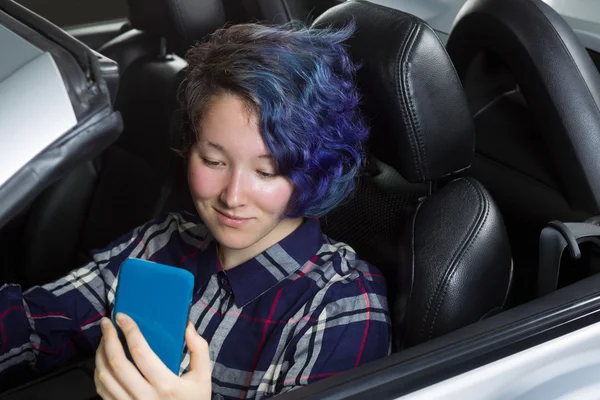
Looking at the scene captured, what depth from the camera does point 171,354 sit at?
3.02 feet

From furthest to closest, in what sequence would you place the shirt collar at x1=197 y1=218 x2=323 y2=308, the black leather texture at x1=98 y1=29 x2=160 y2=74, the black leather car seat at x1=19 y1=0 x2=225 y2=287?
1. the black leather texture at x1=98 y1=29 x2=160 y2=74
2. the black leather car seat at x1=19 y1=0 x2=225 y2=287
3. the shirt collar at x1=197 y1=218 x2=323 y2=308

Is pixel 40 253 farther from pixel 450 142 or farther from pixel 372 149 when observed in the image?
pixel 450 142

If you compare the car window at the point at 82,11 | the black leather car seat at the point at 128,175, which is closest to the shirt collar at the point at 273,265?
the black leather car seat at the point at 128,175

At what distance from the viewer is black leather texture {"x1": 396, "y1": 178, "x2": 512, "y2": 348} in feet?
3.87

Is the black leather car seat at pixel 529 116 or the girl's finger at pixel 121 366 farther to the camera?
the black leather car seat at pixel 529 116

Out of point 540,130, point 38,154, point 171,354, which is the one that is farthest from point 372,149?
point 38,154

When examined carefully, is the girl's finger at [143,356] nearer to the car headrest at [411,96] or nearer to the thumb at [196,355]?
the thumb at [196,355]

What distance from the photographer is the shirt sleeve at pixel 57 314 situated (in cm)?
131

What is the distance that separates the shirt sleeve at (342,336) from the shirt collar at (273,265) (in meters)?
0.08

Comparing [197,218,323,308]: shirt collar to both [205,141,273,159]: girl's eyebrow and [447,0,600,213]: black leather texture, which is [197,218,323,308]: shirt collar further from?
[447,0,600,213]: black leather texture

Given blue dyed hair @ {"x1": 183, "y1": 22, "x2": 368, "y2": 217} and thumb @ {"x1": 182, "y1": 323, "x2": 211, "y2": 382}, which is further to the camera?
blue dyed hair @ {"x1": 183, "y1": 22, "x2": 368, "y2": 217}

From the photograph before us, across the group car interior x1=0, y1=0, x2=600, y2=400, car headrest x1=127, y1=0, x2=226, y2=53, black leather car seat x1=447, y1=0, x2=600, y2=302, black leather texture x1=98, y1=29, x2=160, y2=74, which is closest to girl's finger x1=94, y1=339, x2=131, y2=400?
car interior x1=0, y1=0, x2=600, y2=400

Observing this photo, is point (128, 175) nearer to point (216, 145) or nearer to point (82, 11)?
point (216, 145)

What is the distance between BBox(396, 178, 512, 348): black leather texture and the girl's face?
22 cm
